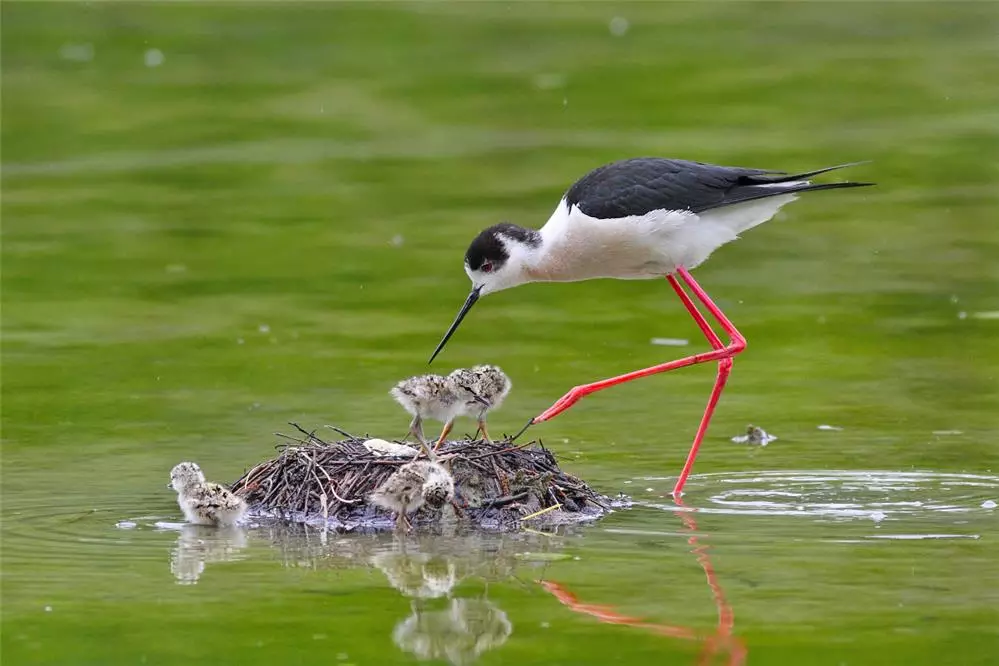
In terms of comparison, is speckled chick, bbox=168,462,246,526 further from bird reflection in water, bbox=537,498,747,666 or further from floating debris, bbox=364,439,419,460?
bird reflection in water, bbox=537,498,747,666

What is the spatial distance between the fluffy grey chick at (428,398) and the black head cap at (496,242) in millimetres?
1289

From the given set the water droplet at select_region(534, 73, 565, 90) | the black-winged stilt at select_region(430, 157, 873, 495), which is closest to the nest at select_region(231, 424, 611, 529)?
the black-winged stilt at select_region(430, 157, 873, 495)

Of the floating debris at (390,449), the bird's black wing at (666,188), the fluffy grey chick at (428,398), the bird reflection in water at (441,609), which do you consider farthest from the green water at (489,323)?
the bird's black wing at (666,188)

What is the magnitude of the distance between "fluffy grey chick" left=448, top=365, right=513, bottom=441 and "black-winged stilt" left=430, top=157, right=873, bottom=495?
1.80ft

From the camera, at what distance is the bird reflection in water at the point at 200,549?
30.5 feet

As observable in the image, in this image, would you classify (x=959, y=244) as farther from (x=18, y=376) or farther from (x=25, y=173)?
(x=25, y=173)

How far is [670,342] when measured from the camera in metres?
15.1

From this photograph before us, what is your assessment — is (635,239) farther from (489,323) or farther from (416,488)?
(489,323)

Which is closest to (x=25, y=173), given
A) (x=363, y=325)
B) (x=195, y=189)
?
(x=195, y=189)

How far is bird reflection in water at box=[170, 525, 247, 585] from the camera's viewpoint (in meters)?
9.29

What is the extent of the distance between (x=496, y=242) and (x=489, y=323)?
4582 mm

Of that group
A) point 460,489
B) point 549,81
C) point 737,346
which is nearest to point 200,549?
point 460,489

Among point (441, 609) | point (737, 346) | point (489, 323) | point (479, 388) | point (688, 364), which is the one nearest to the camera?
point (441, 609)

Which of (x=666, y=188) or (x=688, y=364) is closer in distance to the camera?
(x=666, y=188)
